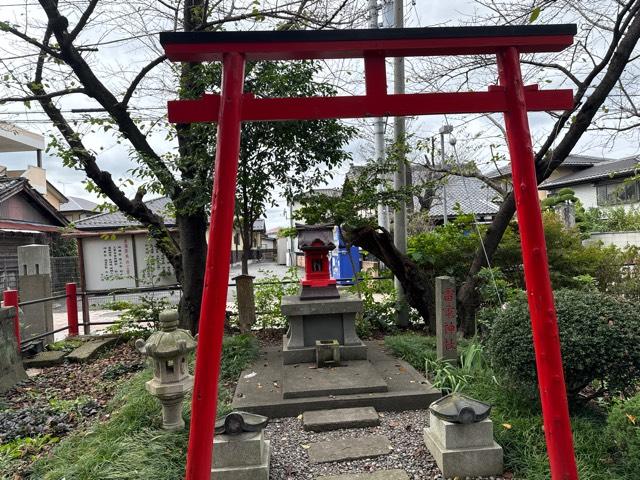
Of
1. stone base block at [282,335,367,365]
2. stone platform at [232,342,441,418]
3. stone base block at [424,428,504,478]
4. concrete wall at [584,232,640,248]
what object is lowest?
stone base block at [424,428,504,478]

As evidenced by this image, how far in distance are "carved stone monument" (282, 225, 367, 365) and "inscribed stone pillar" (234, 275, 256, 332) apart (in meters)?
1.21

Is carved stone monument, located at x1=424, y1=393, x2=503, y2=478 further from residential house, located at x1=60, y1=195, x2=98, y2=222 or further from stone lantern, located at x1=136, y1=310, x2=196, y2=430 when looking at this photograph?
residential house, located at x1=60, y1=195, x2=98, y2=222

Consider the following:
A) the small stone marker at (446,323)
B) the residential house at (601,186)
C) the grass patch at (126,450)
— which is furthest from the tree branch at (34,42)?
the residential house at (601,186)

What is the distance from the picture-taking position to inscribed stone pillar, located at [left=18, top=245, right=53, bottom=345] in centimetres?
827

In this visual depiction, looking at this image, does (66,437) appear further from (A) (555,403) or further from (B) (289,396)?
(A) (555,403)

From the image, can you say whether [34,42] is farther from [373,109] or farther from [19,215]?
[19,215]

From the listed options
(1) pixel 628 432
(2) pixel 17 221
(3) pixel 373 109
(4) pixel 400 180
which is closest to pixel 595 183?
(4) pixel 400 180

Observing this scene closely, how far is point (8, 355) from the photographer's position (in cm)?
620

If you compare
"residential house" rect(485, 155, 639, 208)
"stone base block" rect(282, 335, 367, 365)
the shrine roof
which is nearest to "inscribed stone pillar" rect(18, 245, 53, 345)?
"stone base block" rect(282, 335, 367, 365)

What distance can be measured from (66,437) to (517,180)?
4.69 meters

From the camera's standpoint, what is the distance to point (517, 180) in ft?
9.02

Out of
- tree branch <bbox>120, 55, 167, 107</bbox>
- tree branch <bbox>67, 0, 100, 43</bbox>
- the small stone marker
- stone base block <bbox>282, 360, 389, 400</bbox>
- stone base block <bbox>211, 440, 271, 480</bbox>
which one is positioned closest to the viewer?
stone base block <bbox>211, 440, 271, 480</bbox>

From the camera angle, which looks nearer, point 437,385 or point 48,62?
point 437,385

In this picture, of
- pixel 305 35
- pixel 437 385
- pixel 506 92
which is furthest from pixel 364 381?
pixel 305 35
